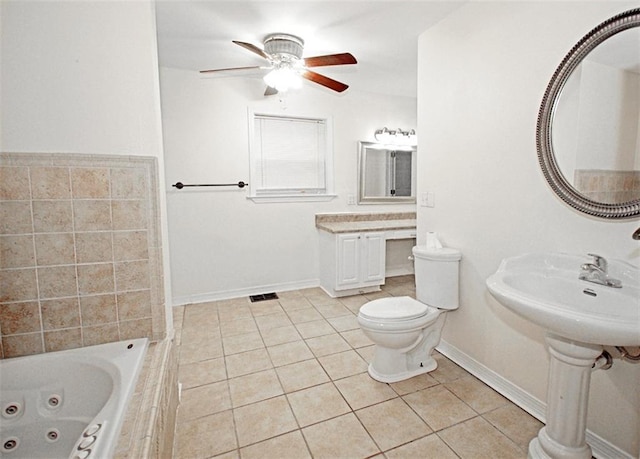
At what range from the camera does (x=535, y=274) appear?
146 cm

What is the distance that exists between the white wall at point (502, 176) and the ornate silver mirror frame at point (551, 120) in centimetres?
5

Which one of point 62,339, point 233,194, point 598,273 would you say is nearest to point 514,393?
point 598,273

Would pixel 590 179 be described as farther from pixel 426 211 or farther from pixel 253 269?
pixel 253 269

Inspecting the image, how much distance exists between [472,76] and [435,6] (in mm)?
532

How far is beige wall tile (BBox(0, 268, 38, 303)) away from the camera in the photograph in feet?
4.69

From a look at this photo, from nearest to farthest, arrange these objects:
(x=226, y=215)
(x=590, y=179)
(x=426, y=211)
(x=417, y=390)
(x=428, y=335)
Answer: (x=590, y=179)
(x=417, y=390)
(x=428, y=335)
(x=426, y=211)
(x=226, y=215)

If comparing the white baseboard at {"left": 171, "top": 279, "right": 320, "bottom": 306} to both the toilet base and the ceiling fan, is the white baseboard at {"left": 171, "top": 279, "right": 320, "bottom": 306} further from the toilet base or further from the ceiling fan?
the ceiling fan

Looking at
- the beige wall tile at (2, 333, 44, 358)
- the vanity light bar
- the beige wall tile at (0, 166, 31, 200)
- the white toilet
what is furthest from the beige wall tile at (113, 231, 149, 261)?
the vanity light bar

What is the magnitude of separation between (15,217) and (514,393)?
2702mm

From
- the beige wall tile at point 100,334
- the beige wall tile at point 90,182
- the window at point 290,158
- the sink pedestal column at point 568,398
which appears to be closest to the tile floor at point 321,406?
the sink pedestal column at point 568,398

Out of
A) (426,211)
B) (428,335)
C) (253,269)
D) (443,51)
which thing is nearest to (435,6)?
(443,51)

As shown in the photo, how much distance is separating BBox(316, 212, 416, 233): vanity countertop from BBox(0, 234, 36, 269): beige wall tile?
2398mm

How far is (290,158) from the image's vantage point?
3617mm

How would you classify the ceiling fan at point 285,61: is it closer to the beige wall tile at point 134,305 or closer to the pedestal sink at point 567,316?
the beige wall tile at point 134,305
